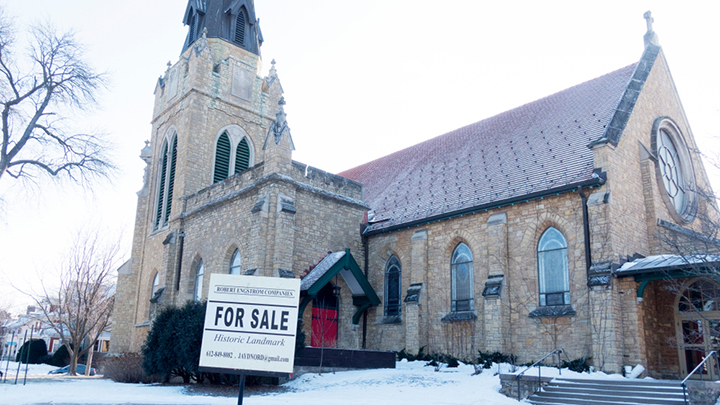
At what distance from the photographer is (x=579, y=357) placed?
50.8 feet

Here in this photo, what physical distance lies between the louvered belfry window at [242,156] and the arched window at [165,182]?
2753mm

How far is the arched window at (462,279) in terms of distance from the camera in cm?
1892

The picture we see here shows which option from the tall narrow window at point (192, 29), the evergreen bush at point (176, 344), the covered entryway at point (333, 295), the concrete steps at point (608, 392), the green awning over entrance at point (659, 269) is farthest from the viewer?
the tall narrow window at point (192, 29)

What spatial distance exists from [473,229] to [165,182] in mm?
14450

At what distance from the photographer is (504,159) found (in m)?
20.3

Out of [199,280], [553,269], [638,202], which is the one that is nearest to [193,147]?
[199,280]

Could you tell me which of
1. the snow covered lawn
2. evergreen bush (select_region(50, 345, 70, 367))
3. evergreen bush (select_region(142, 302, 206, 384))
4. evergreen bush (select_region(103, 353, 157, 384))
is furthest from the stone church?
evergreen bush (select_region(50, 345, 70, 367))

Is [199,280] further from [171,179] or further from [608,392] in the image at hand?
[608,392]

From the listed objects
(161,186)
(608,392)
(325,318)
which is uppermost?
(161,186)

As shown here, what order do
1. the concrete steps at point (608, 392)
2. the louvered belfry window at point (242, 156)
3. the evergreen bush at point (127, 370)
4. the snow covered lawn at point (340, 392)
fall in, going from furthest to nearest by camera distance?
the louvered belfry window at point (242, 156), the evergreen bush at point (127, 370), the concrete steps at point (608, 392), the snow covered lawn at point (340, 392)

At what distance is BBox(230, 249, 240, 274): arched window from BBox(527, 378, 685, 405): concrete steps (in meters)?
11.0

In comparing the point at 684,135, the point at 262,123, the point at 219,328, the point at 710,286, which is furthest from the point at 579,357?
the point at 262,123

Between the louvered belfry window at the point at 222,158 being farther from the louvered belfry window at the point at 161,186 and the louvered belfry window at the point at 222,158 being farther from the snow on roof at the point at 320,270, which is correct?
the snow on roof at the point at 320,270

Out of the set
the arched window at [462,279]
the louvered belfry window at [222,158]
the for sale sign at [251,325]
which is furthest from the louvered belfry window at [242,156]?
the for sale sign at [251,325]
